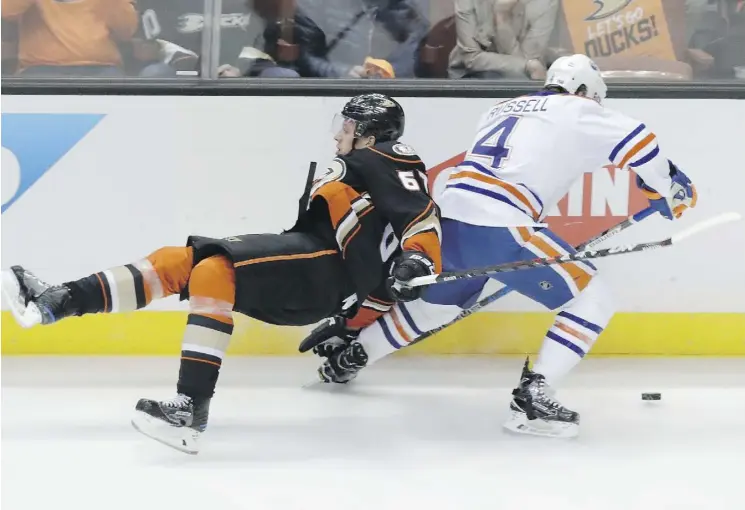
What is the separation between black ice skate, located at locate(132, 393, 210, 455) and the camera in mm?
2209

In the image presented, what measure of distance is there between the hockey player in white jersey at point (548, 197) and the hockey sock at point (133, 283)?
30.5 inches

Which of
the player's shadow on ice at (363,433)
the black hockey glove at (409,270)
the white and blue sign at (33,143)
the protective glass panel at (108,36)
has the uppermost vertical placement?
the protective glass panel at (108,36)

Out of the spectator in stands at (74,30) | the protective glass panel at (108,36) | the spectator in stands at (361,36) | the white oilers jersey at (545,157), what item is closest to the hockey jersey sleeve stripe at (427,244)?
the white oilers jersey at (545,157)

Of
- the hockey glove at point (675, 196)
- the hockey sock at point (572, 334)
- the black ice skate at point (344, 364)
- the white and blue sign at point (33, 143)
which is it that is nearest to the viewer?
the hockey sock at point (572, 334)

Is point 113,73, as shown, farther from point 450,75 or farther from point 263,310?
point 263,310

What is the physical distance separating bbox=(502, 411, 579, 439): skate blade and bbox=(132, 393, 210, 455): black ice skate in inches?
32.3

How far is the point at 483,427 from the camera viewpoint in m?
2.64

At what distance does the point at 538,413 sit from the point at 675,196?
2.37 feet

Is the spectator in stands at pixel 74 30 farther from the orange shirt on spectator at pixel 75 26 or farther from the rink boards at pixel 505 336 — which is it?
the rink boards at pixel 505 336

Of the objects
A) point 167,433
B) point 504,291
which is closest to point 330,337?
point 504,291

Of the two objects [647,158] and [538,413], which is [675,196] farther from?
[538,413]

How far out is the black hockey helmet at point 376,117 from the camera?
2689 mm

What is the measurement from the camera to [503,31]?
11.7 feet

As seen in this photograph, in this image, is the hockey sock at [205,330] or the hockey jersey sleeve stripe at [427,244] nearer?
the hockey sock at [205,330]
